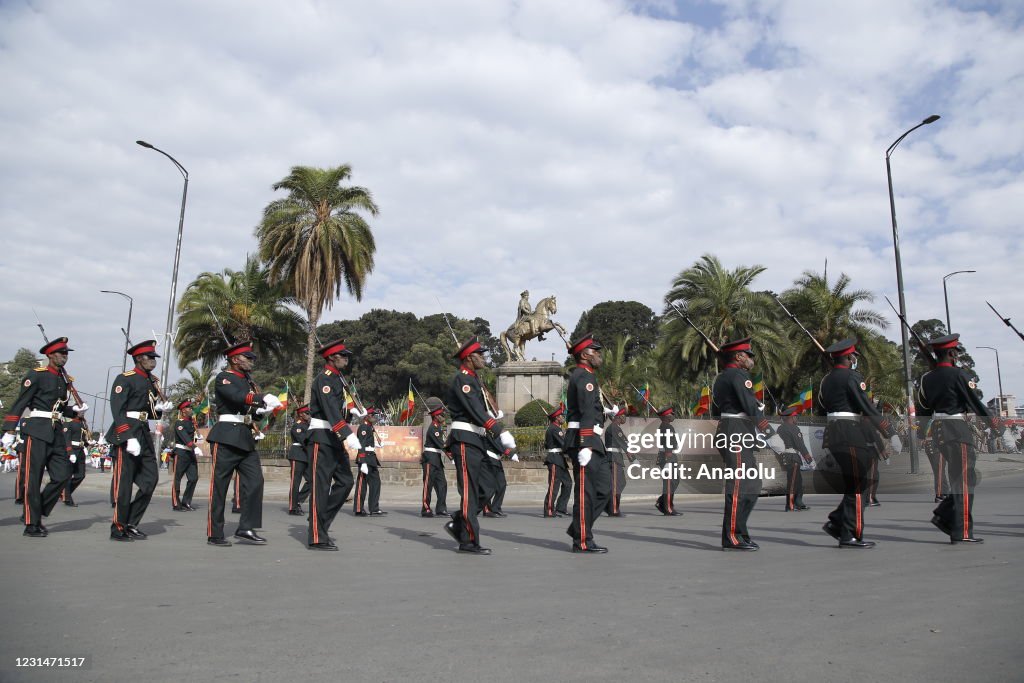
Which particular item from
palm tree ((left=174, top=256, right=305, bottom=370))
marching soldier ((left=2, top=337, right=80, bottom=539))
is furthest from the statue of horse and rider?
marching soldier ((left=2, top=337, right=80, bottom=539))

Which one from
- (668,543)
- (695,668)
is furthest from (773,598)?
(668,543)

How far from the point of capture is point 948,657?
3781mm

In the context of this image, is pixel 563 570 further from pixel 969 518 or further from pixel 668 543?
pixel 969 518

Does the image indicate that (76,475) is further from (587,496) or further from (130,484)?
(587,496)

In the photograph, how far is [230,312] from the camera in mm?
33469

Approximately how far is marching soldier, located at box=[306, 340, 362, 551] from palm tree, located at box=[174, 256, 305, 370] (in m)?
25.7

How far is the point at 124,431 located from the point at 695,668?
6983mm

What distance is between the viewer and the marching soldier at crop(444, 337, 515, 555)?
25.2ft

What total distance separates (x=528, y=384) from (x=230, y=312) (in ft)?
41.9

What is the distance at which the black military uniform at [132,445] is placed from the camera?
8406 mm

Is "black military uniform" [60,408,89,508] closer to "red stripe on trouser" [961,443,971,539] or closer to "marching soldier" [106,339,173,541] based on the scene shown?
"marching soldier" [106,339,173,541]

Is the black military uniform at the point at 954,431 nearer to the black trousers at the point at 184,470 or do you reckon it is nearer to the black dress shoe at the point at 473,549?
the black dress shoe at the point at 473,549

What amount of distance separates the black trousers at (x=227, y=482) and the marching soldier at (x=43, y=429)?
2019 mm

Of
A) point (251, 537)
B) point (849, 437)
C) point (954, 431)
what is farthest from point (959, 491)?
point (251, 537)
